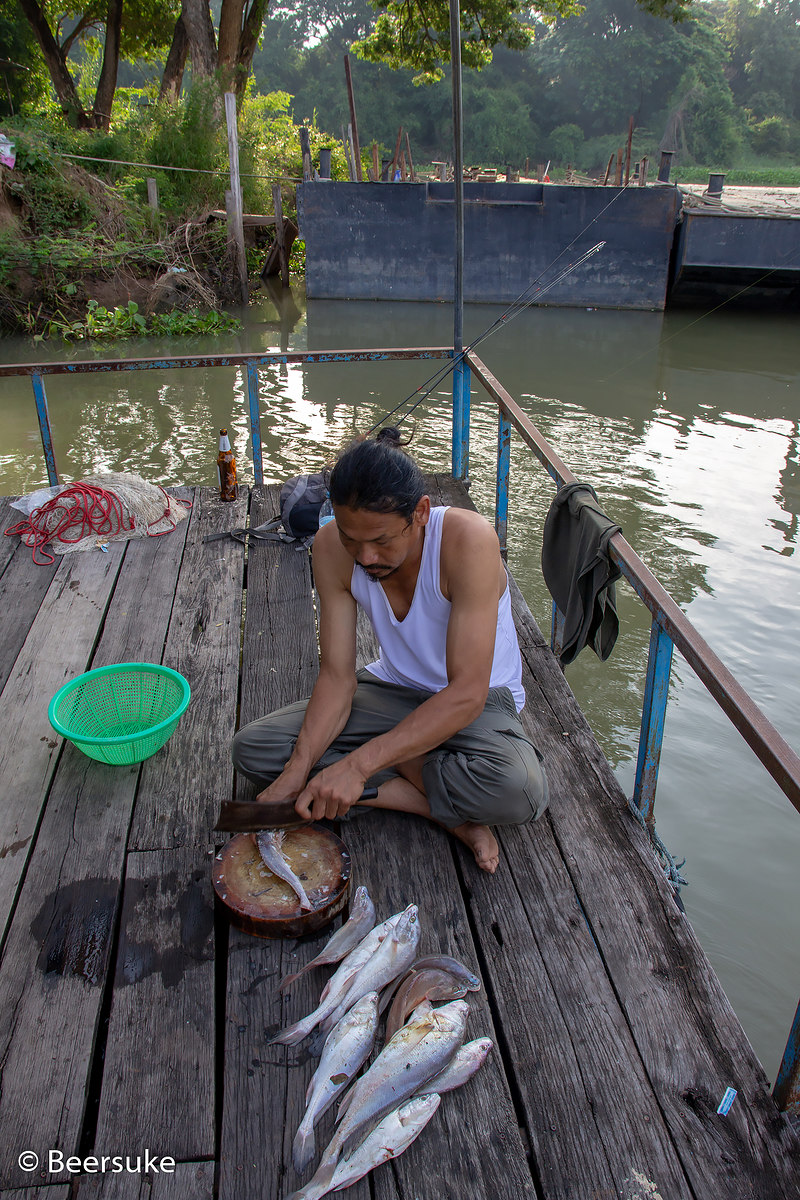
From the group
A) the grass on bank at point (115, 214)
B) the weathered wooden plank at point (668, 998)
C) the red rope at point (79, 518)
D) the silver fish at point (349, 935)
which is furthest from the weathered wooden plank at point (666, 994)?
the grass on bank at point (115, 214)

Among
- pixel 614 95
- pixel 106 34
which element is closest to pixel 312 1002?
pixel 106 34

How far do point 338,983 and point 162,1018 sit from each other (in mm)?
417

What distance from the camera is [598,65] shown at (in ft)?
165

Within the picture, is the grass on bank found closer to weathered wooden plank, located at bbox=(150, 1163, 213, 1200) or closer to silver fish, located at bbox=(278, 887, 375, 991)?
silver fish, located at bbox=(278, 887, 375, 991)

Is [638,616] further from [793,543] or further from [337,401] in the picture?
[337,401]

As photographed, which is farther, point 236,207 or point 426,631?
point 236,207

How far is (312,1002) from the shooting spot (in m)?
1.87

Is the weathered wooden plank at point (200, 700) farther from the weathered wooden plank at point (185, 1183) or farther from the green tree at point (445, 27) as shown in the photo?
the green tree at point (445, 27)

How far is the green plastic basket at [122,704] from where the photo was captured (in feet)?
8.47

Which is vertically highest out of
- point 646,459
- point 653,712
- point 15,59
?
point 15,59

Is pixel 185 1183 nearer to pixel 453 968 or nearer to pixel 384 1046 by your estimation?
pixel 384 1046

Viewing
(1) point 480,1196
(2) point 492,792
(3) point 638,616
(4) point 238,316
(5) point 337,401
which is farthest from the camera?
(4) point 238,316

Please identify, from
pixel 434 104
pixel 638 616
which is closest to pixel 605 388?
pixel 638 616

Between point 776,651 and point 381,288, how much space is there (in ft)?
41.4
